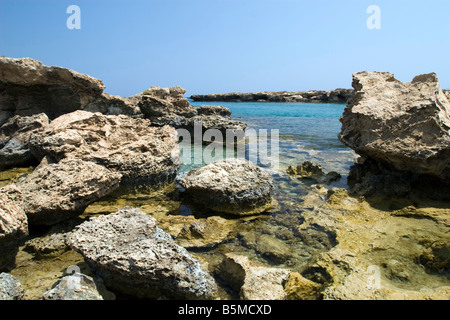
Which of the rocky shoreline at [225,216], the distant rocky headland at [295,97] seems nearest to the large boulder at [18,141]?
the rocky shoreline at [225,216]

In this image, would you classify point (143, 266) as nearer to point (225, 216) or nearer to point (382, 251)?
point (225, 216)

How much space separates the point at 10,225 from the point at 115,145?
344 cm

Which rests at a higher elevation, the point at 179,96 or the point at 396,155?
the point at 179,96

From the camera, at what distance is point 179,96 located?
17.2m

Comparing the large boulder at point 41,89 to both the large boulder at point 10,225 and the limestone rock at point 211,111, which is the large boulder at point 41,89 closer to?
the limestone rock at point 211,111

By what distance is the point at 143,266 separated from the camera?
2.98m

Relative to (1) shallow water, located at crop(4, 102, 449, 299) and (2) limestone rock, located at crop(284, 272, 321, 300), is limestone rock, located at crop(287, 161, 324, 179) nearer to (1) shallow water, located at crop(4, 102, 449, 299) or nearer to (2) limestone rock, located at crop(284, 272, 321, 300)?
(1) shallow water, located at crop(4, 102, 449, 299)

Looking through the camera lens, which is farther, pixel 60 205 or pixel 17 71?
pixel 17 71

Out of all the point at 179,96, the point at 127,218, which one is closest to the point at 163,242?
the point at 127,218

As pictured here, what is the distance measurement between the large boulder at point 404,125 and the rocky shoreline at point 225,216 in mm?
28

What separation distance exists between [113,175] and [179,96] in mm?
12955

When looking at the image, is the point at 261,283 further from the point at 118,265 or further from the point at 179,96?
the point at 179,96

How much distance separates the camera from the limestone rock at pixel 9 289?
2785mm
